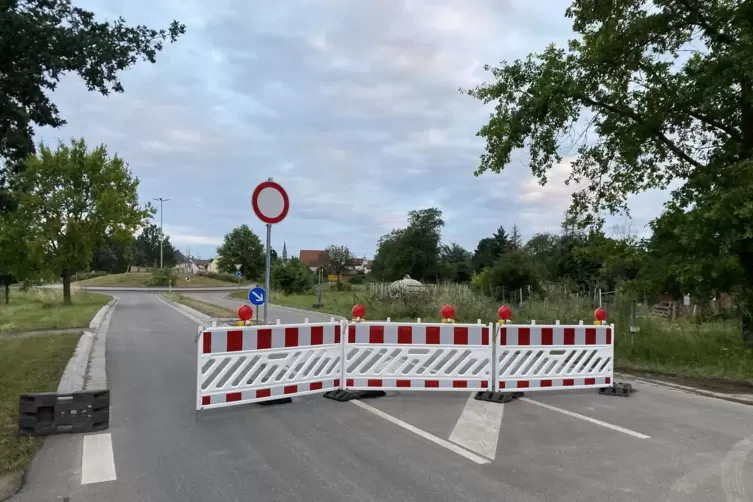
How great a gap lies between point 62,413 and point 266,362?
92.4 inches

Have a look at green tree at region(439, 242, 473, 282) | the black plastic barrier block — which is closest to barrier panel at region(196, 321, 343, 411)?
the black plastic barrier block

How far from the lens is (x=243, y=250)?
9512 centimetres

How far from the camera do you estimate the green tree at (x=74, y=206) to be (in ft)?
100

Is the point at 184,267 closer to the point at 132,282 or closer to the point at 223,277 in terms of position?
the point at 223,277

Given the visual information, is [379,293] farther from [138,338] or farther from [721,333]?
[721,333]

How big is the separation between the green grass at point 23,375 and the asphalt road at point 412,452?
8.0 inches

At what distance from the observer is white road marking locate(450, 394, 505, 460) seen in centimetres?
564

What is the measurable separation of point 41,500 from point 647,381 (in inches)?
361

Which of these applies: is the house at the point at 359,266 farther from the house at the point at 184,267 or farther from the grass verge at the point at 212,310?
the grass verge at the point at 212,310

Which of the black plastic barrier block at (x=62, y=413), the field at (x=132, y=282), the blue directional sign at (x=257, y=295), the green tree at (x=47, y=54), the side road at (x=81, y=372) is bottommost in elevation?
the field at (x=132, y=282)

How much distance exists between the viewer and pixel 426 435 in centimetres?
603

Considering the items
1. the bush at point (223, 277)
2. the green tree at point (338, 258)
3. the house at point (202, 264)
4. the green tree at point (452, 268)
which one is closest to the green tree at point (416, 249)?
the green tree at point (452, 268)

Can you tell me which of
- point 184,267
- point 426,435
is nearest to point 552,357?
point 426,435

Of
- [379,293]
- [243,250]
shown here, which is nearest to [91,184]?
[379,293]
